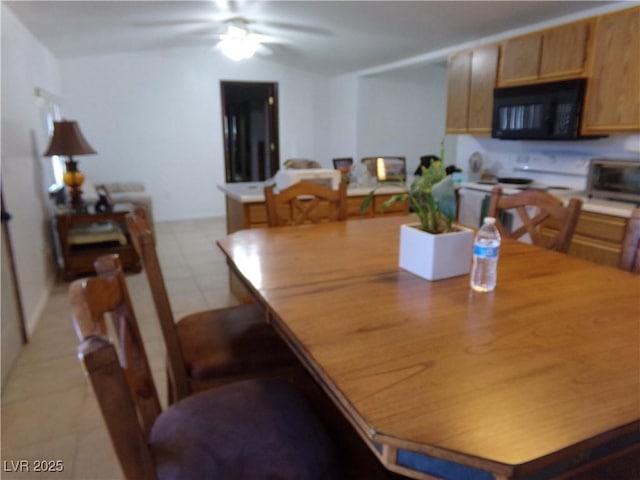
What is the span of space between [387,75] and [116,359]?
6273 millimetres

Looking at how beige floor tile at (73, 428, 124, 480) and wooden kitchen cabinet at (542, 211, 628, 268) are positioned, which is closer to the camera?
beige floor tile at (73, 428, 124, 480)

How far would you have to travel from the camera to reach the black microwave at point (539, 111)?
3.10m

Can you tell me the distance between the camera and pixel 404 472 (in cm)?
65

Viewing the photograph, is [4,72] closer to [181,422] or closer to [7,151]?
[7,151]

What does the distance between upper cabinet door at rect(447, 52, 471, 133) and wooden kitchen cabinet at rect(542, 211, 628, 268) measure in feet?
5.40

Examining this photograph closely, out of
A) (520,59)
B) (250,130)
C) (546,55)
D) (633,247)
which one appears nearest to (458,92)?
(520,59)

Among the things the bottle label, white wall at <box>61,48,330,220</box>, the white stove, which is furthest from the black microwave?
white wall at <box>61,48,330,220</box>

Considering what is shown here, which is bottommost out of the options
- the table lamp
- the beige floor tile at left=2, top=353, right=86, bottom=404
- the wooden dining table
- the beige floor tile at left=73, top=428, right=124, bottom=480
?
the beige floor tile at left=73, top=428, right=124, bottom=480

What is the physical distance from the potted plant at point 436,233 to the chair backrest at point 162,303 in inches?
29.1

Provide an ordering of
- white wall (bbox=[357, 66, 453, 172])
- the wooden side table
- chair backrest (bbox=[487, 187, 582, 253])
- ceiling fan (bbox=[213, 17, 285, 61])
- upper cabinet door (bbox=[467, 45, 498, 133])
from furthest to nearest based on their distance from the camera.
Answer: white wall (bbox=[357, 66, 453, 172]) → ceiling fan (bbox=[213, 17, 285, 61]) → upper cabinet door (bbox=[467, 45, 498, 133]) → the wooden side table → chair backrest (bbox=[487, 187, 582, 253])

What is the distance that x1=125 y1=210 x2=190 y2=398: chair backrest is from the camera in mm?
1330

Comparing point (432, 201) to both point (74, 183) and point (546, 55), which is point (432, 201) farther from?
point (74, 183)

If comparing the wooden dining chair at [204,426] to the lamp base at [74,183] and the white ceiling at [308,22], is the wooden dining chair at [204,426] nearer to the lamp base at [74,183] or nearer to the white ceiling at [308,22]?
the white ceiling at [308,22]

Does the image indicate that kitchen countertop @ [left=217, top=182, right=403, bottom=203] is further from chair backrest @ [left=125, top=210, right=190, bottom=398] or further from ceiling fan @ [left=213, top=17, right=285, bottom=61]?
ceiling fan @ [left=213, top=17, right=285, bottom=61]
